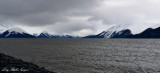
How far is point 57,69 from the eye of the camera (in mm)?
67062

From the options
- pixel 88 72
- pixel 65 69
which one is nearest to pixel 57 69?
pixel 65 69

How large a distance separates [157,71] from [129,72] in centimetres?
707

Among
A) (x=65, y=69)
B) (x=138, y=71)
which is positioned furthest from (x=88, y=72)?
(x=138, y=71)

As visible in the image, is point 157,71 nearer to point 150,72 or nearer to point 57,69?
point 150,72

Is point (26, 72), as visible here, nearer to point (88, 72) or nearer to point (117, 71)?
point (88, 72)

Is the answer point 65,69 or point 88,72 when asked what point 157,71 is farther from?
point 65,69

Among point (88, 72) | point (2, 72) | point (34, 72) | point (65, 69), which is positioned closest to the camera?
point (2, 72)

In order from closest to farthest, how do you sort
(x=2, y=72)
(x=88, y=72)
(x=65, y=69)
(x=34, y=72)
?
1. (x=2, y=72)
2. (x=34, y=72)
3. (x=88, y=72)
4. (x=65, y=69)

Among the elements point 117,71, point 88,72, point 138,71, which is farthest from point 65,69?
point 138,71

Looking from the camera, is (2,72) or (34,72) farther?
(34,72)

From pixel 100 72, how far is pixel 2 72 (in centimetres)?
2649

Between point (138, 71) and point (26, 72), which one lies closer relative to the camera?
point (26, 72)

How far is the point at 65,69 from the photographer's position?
221 feet

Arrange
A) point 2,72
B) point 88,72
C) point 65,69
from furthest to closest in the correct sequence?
point 65,69 → point 88,72 → point 2,72
